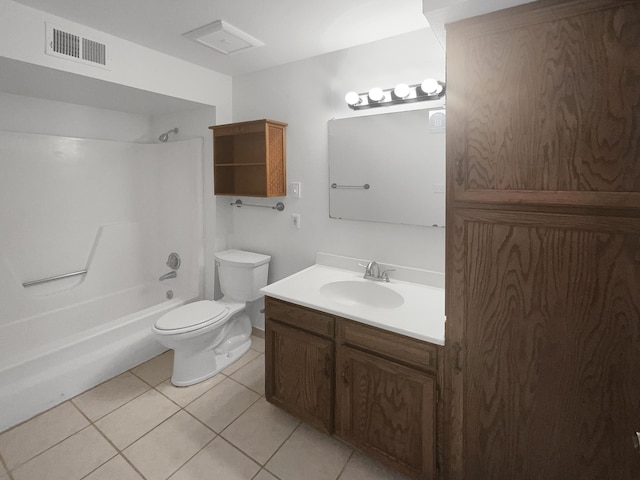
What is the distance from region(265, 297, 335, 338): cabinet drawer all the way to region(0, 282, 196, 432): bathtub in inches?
48.5

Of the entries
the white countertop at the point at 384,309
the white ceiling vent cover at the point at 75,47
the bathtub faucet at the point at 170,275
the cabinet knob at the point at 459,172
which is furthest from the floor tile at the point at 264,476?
the white ceiling vent cover at the point at 75,47

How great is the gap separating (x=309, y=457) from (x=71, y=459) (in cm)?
118

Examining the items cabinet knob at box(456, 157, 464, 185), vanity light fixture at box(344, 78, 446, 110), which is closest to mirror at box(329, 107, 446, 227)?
vanity light fixture at box(344, 78, 446, 110)

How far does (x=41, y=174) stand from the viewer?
2488 mm

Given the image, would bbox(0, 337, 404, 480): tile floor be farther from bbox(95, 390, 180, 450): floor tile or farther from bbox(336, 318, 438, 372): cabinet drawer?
bbox(336, 318, 438, 372): cabinet drawer

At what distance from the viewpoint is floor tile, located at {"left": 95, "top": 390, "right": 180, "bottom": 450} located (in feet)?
5.76

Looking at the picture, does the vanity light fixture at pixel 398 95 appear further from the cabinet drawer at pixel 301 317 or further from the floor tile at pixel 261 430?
the floor tile at pixel 261 430

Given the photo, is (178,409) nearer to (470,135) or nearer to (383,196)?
(383,196)

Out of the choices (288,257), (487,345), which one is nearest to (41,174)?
(288,257)

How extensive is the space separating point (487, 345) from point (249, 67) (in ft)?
7.91

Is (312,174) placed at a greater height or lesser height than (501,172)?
greater

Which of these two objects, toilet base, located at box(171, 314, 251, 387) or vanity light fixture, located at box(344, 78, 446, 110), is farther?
toilet base, located at box(171, 314, 251, 387)

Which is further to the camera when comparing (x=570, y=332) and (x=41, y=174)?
(x=41, y=174)

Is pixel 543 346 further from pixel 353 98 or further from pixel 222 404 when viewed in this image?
pixel 222 404
